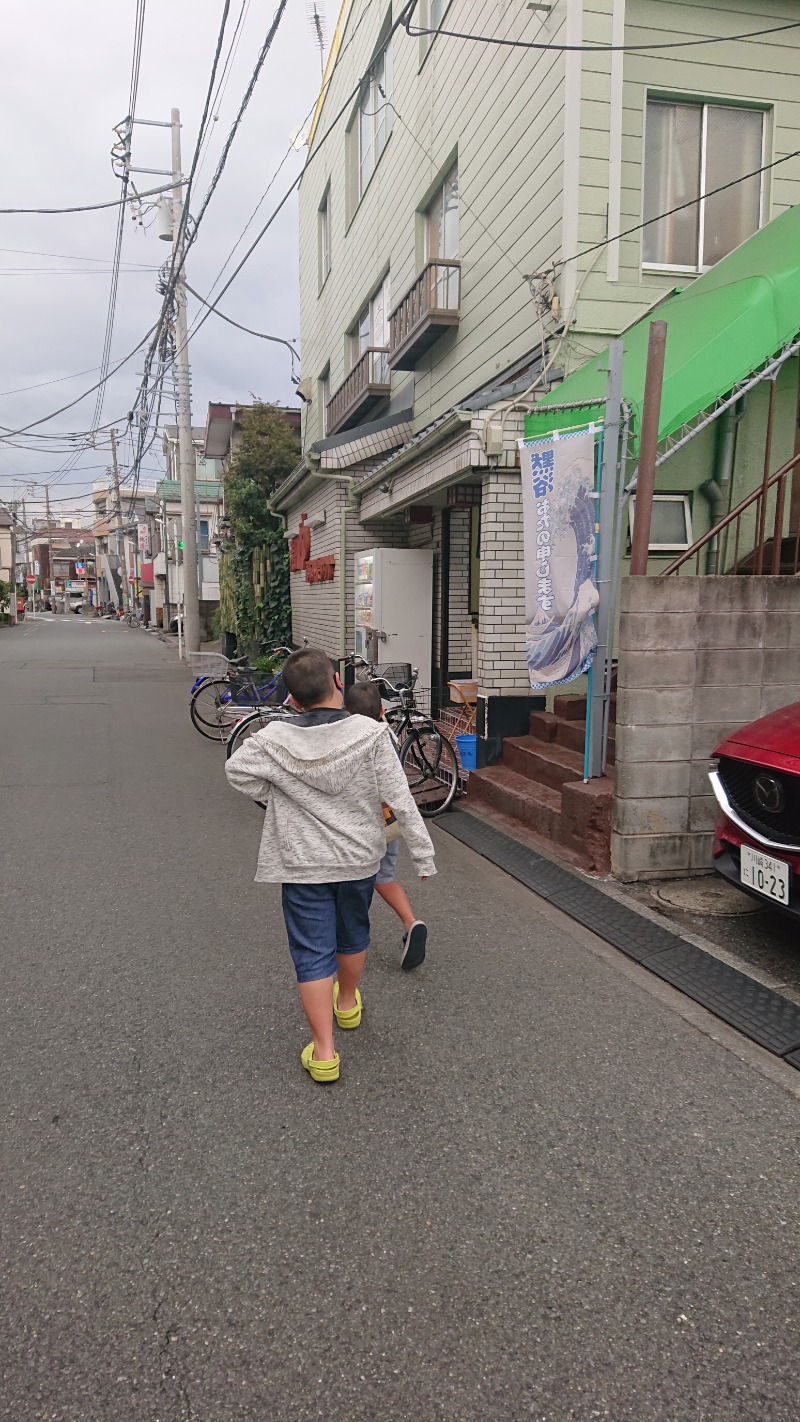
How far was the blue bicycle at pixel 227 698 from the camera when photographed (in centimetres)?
1066

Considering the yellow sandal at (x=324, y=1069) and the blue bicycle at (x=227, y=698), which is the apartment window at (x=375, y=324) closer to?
the blue bicycle at (x=227, y=698)

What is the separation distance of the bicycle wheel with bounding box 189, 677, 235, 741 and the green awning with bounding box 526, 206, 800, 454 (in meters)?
5.70

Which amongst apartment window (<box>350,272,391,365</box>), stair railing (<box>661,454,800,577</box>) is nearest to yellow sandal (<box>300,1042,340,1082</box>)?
stair railing (<box>661,454,800,577</box>)

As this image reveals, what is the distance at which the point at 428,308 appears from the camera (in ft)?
32.7

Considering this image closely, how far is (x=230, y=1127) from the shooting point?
9.55ft

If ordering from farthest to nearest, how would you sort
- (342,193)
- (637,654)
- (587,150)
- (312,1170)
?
(342,193)
(587,150)
(637,654)
(312,1170)

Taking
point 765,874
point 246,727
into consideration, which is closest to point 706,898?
point 765,874

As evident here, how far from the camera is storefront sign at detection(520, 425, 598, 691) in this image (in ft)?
18.9

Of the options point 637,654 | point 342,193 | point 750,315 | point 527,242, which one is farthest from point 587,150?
point 342,193

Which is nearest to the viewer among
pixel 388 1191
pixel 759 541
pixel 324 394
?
pixel 388 1191

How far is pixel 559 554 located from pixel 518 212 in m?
4.32

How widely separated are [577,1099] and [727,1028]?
0.91 m

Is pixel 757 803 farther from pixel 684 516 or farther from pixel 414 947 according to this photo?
pixel 684 516

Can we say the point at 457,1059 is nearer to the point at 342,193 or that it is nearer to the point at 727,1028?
the point at 727,1028
